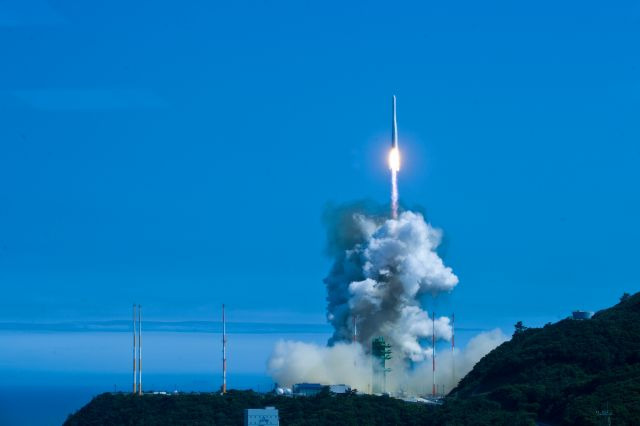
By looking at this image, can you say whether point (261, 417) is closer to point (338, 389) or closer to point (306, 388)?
point (338, 389)

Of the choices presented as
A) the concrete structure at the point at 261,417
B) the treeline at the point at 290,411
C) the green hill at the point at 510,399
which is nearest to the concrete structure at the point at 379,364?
the green hill at the point at 510,399

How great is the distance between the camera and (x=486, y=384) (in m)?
137

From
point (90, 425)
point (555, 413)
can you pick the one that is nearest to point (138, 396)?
point (90, 425)

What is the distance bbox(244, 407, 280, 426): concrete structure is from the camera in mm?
120938

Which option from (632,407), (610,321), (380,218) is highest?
(380,218)

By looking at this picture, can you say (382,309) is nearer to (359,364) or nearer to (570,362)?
(359,364)

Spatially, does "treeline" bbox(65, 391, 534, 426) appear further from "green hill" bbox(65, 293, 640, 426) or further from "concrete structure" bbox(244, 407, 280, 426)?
"concrete structure" bbox(244, 407, 280, 426)

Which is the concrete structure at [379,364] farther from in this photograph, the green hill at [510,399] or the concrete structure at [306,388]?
the concrete structure at [306,388]

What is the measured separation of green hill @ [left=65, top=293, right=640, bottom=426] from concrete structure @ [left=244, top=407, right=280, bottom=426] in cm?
237

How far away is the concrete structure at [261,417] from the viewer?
397 ft

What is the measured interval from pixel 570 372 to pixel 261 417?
27546mm

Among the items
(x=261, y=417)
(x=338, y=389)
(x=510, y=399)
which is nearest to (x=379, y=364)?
(x=338, y=389)

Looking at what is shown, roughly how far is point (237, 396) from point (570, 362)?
29.4 m

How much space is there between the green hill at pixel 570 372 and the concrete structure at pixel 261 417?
18.5m
